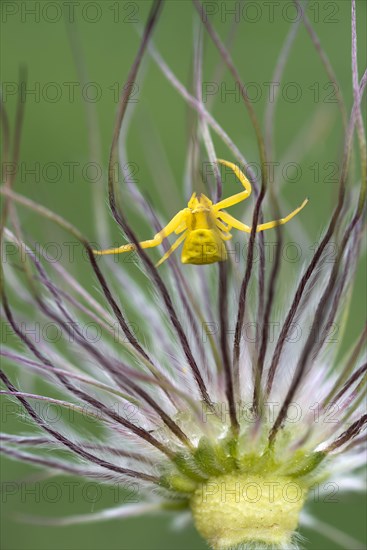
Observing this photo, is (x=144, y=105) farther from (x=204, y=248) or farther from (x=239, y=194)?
(x=204, y=248)

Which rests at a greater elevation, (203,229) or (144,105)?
(144,105)

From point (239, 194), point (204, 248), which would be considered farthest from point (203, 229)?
point (239, 194)

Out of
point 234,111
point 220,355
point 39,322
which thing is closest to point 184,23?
point 234,111

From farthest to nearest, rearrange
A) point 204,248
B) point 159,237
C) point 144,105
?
1. point 144,105
2. point 159,237
3. point 204,248

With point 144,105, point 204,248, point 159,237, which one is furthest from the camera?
point 144,105

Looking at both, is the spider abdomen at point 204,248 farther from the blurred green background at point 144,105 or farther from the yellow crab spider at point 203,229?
the blurred green background at point 144,105

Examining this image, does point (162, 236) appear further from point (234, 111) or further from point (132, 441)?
point (234, 111)

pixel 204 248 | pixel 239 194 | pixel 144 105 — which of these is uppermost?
pixel 144 105

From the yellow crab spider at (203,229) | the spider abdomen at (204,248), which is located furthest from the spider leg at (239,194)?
the spider abdomen at (204,248)
